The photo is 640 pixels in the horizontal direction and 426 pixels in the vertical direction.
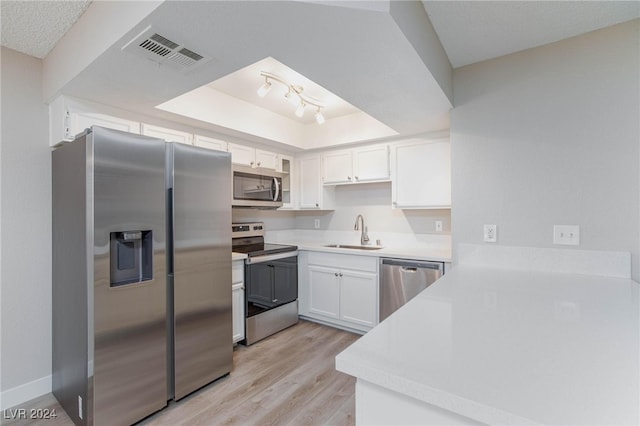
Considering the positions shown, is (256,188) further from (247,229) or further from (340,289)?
(340,289)

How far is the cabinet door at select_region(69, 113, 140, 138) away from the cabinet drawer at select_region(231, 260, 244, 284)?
4.39 ft

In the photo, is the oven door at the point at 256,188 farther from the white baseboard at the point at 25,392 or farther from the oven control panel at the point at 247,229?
the white baseboard at the point at 25,392

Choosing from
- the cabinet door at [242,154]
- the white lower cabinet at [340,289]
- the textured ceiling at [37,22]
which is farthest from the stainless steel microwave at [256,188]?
the textured ceiling at [37,22]

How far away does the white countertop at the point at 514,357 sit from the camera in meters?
0.57

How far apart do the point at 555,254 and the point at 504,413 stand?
166 centimetres

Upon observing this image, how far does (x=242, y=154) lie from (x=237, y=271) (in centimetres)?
123

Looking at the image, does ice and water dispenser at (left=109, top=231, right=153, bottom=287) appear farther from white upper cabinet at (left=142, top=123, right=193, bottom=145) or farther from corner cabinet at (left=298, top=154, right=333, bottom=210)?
corner cabinet at (left=298, top=154, right=333, bottom=210)

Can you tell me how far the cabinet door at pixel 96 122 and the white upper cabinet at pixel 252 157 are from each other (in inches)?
35.9

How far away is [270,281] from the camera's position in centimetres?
302

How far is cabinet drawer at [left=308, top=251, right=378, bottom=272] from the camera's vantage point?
2.96 metres

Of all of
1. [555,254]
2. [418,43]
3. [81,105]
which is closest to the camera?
[418,43]

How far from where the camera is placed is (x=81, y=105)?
6.67 ft

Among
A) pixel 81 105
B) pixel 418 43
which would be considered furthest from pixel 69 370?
pixel 418 43

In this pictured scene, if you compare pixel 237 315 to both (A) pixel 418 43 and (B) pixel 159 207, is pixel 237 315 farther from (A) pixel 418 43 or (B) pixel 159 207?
(A) pixel 418 43
